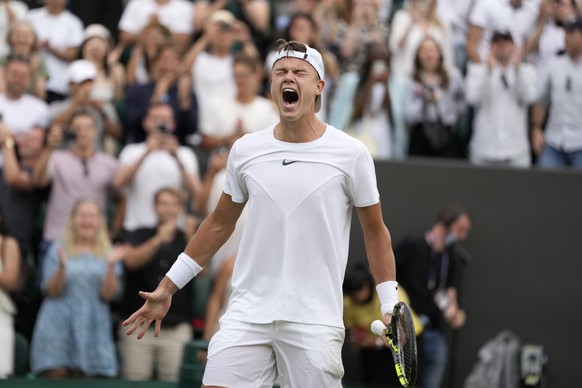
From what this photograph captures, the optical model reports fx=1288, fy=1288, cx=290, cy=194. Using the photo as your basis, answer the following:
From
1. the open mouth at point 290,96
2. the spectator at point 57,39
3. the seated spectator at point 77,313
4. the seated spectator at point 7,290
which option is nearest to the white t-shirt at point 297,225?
the open mouth at point 290,96

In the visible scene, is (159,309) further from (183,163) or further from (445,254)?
(445,254)

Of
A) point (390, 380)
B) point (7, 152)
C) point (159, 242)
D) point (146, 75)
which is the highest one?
point (146, 75)

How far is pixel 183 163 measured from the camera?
1138 centimetres

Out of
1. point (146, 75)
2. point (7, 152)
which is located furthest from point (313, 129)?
point (146, 75)

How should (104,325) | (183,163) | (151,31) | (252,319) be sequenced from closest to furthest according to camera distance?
(252,319) < (104,325) < (183,163) < (151,31)

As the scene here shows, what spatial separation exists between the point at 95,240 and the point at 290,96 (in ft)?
15.4

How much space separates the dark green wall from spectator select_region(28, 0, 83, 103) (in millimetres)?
3221

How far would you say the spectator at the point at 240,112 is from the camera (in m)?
11.9

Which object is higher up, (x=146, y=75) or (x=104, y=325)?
(x=146, y=75)

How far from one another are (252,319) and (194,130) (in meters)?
5.95

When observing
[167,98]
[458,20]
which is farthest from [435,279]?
[458,20]

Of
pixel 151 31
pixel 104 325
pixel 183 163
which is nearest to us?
pixel 104 325

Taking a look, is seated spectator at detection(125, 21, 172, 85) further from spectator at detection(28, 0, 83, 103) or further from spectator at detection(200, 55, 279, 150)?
spectator at detection(200, 55, 279, 150)

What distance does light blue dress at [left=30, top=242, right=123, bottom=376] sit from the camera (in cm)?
1048
